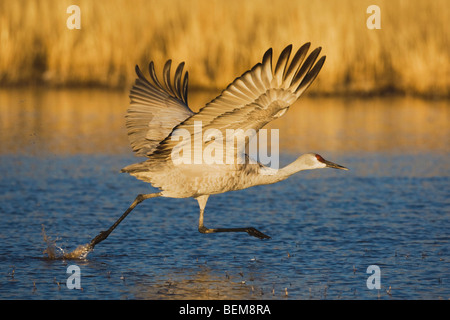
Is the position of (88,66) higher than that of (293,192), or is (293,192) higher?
(88,66)

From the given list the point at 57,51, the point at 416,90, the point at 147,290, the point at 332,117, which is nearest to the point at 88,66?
the point at 57,51

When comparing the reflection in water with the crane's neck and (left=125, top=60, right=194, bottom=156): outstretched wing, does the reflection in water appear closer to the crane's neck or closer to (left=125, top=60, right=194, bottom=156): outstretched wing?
(left=125, top=60, right=194, bottom=156): outstretched wing

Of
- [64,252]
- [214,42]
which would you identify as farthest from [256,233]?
[214,42]

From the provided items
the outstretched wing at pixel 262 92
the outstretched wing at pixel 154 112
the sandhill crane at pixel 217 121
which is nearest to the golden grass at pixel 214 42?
the outstretched wing at pixel 154 112

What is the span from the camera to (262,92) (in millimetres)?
6594

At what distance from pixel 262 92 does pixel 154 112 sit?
6.86ft

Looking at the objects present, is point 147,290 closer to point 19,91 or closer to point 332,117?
point 332,117

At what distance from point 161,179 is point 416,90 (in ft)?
31.8

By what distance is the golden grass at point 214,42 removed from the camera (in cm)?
1641

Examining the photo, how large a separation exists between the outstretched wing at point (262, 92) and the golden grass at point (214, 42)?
946 centimetres

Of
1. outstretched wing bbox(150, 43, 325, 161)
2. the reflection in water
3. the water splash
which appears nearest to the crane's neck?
Result: outstretched wing bbox(150, 43, 325, 161)

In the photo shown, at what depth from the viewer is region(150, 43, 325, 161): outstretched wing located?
6.47m

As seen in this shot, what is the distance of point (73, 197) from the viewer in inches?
396

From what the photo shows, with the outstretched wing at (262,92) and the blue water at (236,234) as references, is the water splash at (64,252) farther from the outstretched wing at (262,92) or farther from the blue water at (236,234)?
the outstretched wing at (262,92)
